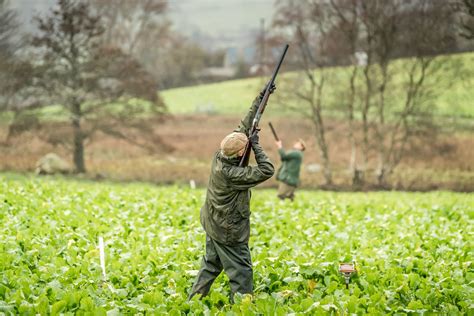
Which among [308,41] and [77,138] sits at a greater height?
[308,41]

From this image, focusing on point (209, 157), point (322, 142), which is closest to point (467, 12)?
point (322, 142)

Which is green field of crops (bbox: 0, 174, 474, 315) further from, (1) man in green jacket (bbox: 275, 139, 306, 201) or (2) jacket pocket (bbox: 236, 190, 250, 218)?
(1) man in green jacket (bbox: 275, 139, 306, 201)

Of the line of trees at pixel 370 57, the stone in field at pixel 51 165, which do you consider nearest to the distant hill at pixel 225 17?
the line of trees at pixel 370 57

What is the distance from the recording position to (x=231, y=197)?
770cm

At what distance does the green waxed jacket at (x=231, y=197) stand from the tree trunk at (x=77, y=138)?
28.3 m

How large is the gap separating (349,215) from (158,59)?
36.9 m

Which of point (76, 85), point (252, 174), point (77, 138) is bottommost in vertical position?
point (77, 138)

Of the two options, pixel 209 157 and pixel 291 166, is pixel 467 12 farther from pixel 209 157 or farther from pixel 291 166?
pixel 209 157

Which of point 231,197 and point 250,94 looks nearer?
point 231,197

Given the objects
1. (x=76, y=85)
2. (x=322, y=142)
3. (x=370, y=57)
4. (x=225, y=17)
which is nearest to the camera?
(x=76, y=85)

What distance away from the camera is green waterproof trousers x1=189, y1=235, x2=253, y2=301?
7754mm

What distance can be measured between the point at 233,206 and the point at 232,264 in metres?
0.72

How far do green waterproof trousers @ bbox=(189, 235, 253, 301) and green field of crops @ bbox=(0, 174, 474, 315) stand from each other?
0.26 m

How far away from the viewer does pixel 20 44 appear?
3641 centimetres
